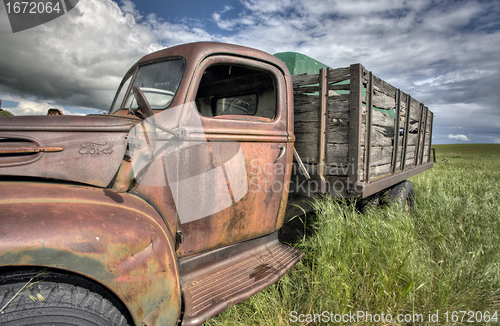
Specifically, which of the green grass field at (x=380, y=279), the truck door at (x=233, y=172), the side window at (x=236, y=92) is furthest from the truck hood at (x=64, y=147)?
the green grass field at (x=380, y=279)

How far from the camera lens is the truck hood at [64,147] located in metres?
1.27

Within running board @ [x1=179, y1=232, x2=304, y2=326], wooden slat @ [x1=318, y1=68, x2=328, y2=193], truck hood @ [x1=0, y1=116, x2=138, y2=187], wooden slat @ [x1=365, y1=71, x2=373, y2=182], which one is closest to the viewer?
truck hood @ [x1=0, y1=116, x2=138, y2=187]

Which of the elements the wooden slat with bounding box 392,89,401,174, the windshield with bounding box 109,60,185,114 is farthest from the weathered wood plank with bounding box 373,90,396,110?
the windshield with bounding box 109,60,185,114

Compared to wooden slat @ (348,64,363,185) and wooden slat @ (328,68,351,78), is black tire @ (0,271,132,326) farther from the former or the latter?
wooden slat @ (328,68,351,78)

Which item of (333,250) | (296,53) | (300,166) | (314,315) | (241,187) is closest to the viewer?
(314,315)

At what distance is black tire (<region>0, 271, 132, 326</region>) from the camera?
1.04m

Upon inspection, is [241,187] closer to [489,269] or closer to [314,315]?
[314,315]

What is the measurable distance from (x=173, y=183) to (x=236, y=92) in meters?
1.34

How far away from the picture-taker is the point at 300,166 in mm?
2527

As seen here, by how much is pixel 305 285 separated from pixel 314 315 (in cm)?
31

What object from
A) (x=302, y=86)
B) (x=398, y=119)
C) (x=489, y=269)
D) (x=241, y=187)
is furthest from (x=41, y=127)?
(x=398, y=119)

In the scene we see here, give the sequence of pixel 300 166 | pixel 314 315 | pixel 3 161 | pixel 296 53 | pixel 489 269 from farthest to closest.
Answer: pixel 296 53 < pixel 300 166 < pixel 489 269 < pixel 314 315 < pixel 3 161

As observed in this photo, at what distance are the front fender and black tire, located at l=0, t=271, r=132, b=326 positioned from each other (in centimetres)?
9

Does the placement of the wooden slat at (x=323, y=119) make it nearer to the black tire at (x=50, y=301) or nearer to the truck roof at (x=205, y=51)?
the truck roof at (x=205, y=51)
